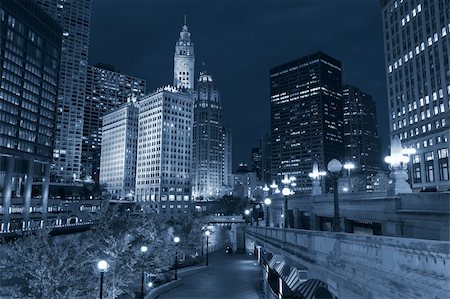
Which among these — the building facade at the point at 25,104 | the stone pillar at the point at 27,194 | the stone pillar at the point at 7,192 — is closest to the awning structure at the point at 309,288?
the building facade at the point at 25,104

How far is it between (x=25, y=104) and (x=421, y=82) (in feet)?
389

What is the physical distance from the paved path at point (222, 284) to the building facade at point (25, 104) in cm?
7123

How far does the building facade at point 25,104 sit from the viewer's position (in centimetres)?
11131

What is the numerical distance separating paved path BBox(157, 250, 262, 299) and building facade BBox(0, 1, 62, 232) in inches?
2804

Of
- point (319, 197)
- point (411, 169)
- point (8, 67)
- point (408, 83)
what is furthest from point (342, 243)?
point (8, 67)

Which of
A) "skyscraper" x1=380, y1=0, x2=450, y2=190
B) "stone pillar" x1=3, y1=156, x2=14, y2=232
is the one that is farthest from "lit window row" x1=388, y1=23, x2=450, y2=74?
"stone pillar" x1=3, y1=156, x2=14, y2=232

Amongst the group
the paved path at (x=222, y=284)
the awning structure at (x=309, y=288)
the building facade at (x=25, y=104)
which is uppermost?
the building facade at (x=25, y=104)

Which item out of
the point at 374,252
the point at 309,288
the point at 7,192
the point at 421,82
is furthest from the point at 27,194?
the point at 374,252

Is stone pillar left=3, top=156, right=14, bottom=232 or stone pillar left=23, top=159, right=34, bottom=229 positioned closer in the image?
stone pillar left=3, top=156, right=14, bottom=232

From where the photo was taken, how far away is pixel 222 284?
4297 cm

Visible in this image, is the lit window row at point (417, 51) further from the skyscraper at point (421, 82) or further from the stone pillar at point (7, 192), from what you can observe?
the stone pillar at point (7, 192)

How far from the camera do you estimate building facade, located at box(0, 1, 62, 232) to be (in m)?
111

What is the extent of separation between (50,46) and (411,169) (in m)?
126

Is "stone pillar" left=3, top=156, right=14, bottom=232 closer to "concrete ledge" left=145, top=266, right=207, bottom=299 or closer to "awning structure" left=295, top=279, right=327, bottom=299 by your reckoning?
"concrete ledge" left=145, top=266, right=207, bottom=299
